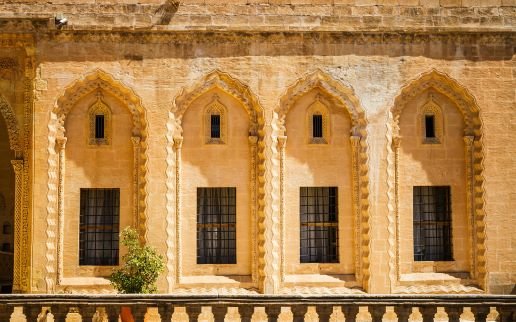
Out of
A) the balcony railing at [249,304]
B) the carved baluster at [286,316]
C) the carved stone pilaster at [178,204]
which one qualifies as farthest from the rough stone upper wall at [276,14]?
the balcony railing at [249,304]

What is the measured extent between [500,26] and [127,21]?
9.90 metres

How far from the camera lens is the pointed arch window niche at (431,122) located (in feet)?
52.1

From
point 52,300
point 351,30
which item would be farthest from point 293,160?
point 52,300

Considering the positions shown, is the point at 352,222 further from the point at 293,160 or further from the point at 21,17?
the point at 21,17

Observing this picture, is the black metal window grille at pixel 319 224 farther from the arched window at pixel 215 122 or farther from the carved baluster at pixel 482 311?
the carved baluster at pixel 482 311

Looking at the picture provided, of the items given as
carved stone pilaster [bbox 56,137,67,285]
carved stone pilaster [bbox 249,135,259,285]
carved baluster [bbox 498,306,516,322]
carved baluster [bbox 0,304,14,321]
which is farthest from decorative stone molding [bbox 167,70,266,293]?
carved baluster [bbox 498,306,516,322]

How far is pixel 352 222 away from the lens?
1559cm

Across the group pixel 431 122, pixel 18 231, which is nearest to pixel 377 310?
pixel 431 122

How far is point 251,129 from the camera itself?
15.5 m

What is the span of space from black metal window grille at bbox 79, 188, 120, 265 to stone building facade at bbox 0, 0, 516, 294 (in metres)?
0.06

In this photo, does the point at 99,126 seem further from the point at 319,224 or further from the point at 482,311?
the point at 482,311

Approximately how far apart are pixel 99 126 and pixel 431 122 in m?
8.96

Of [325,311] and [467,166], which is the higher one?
[467,166]

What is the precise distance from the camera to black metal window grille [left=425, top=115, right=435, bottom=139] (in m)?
15.9
